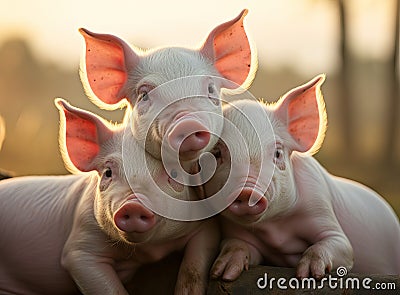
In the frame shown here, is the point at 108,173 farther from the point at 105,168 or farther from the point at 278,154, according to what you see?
the point at 278,154

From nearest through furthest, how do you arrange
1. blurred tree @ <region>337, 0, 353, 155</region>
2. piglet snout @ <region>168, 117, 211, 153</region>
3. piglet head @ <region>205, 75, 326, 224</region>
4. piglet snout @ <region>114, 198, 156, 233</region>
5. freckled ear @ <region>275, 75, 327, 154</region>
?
piglet snout @ <region>168, 117, 211, 153</region>
piglet snout @ <region>114, 198, 156, 233</region>
piglet head @ <region>205, 75, 326, 224</region>
freckled ear @ <region>275, 75, 327, 154</region>
blurred tree @ <region>337, 0, 353, 155</region>

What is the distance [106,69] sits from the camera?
374cm

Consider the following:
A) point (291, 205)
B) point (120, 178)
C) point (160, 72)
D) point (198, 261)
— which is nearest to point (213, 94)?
point (160, 72)

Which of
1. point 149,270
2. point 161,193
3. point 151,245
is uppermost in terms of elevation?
point 161,193

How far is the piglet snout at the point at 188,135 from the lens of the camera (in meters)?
3.17

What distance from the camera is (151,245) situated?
146 inches

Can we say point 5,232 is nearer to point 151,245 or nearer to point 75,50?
point 151,245

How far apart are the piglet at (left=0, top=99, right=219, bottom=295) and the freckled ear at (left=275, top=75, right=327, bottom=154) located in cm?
51

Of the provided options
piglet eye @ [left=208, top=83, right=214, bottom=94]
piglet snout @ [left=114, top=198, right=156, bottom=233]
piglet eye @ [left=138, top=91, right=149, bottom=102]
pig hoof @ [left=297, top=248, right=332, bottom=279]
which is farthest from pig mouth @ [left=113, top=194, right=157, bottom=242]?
pig hoof @ [left=297, top=248, right=332, bottom=279]

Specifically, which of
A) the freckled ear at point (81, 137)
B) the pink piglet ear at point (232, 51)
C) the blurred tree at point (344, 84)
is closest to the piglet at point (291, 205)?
the pink piglet ear at point (232, 51)

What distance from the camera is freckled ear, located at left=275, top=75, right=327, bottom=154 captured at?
151 inches

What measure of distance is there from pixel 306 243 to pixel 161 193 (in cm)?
72

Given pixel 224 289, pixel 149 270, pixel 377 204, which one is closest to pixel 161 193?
pixel 224 289

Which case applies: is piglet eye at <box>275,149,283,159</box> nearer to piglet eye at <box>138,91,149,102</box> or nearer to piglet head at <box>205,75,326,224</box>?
piglet head at <box>205,75,326,224</box>
